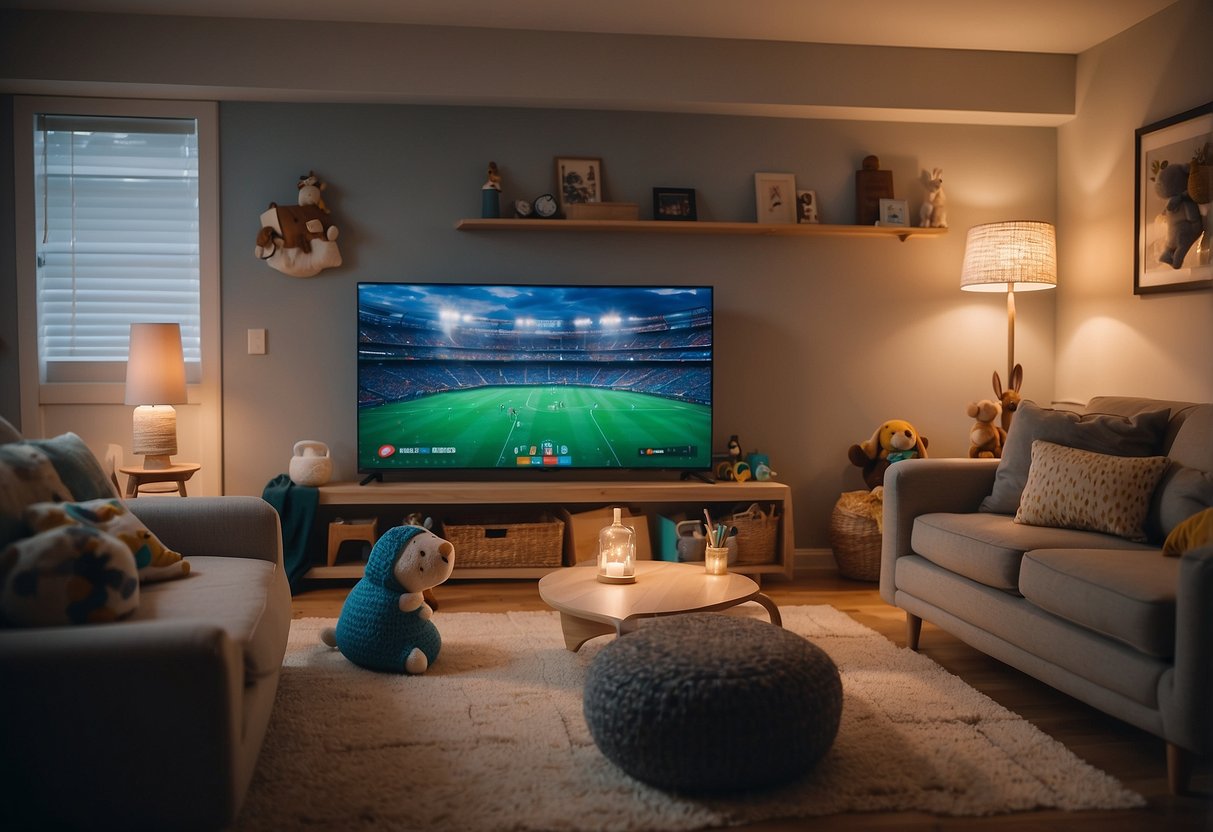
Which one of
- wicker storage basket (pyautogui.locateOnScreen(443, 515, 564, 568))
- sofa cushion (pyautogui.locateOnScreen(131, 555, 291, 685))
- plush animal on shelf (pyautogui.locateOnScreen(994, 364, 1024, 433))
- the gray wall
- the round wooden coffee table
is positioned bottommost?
wicker storage basket (pyautogui.locateOnScreen(443, 515, 564, 568))

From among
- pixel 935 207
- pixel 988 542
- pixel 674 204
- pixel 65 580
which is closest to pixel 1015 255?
pixel 935 207

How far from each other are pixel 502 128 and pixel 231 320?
148 centimetres

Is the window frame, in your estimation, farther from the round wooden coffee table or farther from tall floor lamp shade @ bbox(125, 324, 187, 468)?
the round wooden coffee table

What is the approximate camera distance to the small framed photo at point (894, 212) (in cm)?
445

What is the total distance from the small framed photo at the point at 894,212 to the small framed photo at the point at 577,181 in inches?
51.4

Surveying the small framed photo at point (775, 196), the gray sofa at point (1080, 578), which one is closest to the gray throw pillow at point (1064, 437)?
the gray sofa at point (1080, 578)

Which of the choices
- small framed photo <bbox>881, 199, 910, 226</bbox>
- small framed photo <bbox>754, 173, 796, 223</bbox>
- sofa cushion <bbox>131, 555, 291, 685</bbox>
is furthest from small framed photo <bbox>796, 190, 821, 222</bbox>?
sofa cushion <bbox>131, 555, 291, 685</bbox>

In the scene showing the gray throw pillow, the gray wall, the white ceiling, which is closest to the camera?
the gray throw pillow

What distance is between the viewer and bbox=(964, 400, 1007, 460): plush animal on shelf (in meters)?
4.20

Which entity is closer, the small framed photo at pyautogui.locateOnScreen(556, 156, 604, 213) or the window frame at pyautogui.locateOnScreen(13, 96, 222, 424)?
the window frame at pyautogui.locateOnScreen(13, 96, 222, 424)

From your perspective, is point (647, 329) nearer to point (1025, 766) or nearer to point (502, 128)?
point (502, 128)

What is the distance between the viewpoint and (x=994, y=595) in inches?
112

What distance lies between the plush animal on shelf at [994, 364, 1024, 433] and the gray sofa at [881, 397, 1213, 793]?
0.86 meters

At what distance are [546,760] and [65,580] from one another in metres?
1.11
